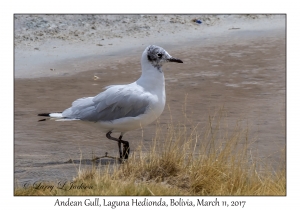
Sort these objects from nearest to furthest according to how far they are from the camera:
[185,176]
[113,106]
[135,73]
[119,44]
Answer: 1. [185,176]
2. [113,106]
3. [135,73]
4. [119,44]

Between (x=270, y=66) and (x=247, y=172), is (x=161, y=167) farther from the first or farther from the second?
(x=270, y=66)

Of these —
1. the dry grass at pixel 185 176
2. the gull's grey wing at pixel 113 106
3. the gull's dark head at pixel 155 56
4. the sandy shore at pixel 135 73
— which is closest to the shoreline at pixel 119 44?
the sandy shore at pixel 135 73

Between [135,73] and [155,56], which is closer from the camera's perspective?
[155,56]

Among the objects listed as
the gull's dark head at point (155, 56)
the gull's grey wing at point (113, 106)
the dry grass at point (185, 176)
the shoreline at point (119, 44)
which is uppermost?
the shoreline at point (119, 44)

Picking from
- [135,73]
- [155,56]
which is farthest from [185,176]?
[135,73]

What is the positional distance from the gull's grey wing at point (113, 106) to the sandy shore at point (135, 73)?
56 cm

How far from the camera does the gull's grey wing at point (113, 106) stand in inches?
306

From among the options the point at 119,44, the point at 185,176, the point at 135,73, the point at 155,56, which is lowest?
the point at 185,176

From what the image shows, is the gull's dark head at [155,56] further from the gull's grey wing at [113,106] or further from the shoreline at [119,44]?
the shoreline at [119,44]

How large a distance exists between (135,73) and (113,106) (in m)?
5.10

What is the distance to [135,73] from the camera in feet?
42.6

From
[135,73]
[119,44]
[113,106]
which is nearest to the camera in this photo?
[113,106]

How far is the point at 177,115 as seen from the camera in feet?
33.9

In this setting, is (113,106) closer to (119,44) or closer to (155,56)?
(155,56)
